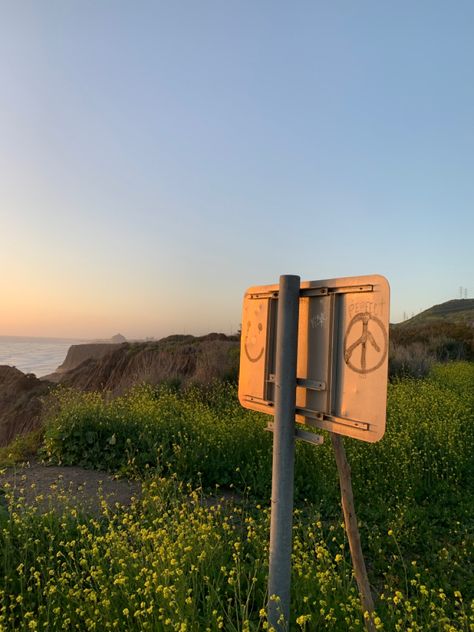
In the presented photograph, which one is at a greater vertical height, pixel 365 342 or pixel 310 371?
pixel 365 342

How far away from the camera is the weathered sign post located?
1907 mm

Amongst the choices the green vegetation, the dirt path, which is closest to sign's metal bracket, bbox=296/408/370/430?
the dirt path

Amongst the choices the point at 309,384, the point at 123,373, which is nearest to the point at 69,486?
the point at 309,384

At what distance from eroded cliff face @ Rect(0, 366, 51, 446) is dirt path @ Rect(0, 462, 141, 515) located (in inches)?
442

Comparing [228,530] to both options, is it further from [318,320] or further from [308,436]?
[318,320]

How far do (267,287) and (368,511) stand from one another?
373cm

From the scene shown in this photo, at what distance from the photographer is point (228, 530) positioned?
11.8ft

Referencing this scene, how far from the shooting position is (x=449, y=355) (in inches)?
854

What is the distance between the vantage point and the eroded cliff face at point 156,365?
12.8 meters

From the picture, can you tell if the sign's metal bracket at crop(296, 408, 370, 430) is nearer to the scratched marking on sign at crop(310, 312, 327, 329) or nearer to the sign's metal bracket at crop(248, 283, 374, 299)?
the scratched marking on sign at crop(310, 312, 327, 329)

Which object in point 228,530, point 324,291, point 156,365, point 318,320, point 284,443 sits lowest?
point 228,530

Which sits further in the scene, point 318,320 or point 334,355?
point 318,320

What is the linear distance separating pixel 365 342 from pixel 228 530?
7.85 feet

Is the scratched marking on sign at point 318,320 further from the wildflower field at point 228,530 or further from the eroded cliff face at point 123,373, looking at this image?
the eroded cliff face at point 123,373
